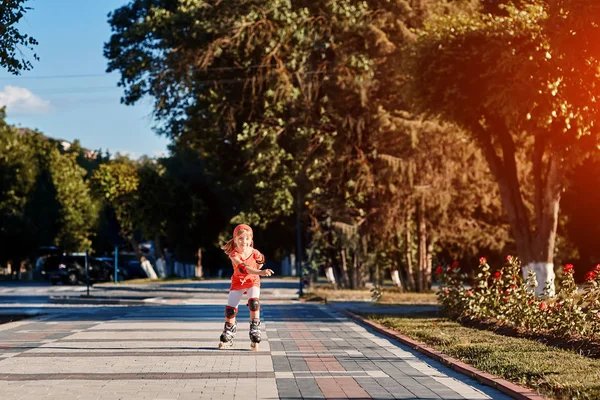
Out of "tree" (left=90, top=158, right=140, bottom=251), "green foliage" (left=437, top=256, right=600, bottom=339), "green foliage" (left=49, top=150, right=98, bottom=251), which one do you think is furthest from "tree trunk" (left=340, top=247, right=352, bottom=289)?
"green foliage" (left=49, top=150, right=98, bottom=251)

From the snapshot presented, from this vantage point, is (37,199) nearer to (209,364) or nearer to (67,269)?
(67,269)

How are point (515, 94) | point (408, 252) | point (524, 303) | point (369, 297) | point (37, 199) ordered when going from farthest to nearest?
1. point (37, 199)
2. point (408, 252)
3. point (369, 297)
4. point (515, 94)
5. point (524, 303)

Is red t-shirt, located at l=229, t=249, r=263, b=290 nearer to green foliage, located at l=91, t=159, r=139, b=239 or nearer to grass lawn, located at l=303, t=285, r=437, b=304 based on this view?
grass lawn, located at l=303, t=285, r=437, b=304

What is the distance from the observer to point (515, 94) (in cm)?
2500

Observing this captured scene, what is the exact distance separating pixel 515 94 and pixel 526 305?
7.44 metres

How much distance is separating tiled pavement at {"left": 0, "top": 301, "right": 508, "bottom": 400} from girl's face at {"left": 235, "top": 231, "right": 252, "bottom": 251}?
5.04 ft

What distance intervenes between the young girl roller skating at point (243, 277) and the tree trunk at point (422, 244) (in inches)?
937

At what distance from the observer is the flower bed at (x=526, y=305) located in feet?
52.9

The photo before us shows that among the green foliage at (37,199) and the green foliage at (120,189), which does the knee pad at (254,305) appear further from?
the green foliage at (37,199)

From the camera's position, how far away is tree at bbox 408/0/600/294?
24734 millimetres

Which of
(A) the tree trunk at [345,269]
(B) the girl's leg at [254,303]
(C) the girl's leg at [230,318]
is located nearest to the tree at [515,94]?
(B) the girl's leg at [254,303]

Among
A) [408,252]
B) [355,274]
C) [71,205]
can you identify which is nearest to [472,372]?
[408,252]

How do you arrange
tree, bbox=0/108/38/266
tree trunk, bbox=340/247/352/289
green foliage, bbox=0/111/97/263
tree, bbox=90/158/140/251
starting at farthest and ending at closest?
green foliage, bbox=0/111/97/263 < tree, bbox=0/108/38/266 < tree, bbox=90/158/140/251 < tree trunk, bbox=340/247/352/289

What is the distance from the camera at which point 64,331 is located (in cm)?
2094
